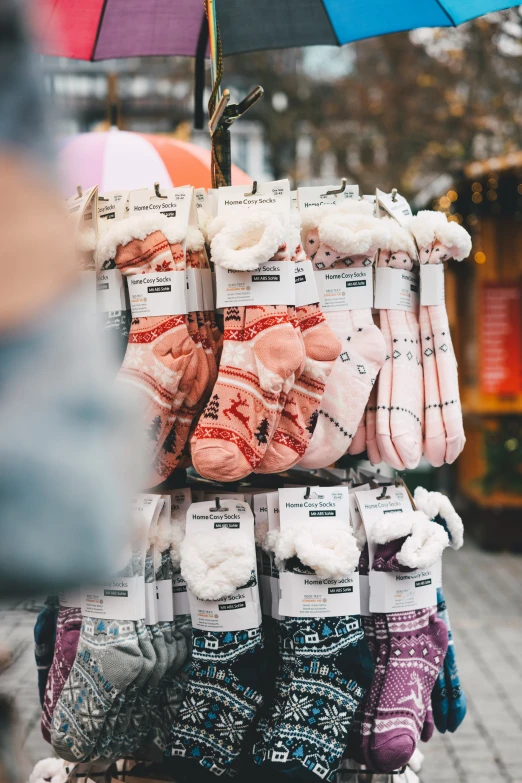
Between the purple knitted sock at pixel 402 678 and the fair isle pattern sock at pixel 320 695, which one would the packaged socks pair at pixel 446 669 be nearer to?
the purple knitted sock at pixel 402 678

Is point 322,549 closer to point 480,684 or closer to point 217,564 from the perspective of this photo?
point 217,564

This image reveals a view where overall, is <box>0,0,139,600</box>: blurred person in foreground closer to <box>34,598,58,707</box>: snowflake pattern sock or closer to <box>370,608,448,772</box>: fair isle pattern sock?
<box>370,608,448,772</box>: fair isle pattern sock

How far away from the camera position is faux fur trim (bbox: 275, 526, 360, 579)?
1609mm

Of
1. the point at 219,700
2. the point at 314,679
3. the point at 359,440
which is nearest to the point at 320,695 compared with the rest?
the point at 314,679

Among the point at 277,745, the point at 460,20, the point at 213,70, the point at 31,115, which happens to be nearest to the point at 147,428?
the point at 277,745

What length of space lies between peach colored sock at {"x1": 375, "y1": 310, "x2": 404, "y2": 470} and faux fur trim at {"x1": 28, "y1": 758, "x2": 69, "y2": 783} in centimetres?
118

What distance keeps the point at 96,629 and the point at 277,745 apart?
0.42m

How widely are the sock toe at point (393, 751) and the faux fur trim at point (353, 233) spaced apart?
3.26 ft

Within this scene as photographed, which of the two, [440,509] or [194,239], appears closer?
[194,239]

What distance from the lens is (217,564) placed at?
1.62 meters

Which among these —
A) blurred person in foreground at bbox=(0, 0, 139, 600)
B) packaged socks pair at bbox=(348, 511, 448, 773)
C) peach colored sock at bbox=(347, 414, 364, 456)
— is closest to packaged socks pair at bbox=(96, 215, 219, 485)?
peach colored sock at bbox=(347, 414, 364, 456)

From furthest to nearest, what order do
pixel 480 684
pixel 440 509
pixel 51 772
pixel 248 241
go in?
pixel 480 684
pixel 51 772
pixel 440 509
pixel 248 241

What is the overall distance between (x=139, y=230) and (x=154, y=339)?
222 millimetres

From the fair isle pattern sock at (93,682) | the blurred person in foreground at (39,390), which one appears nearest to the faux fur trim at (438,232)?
the fair isle pattern sock at (93,682)
